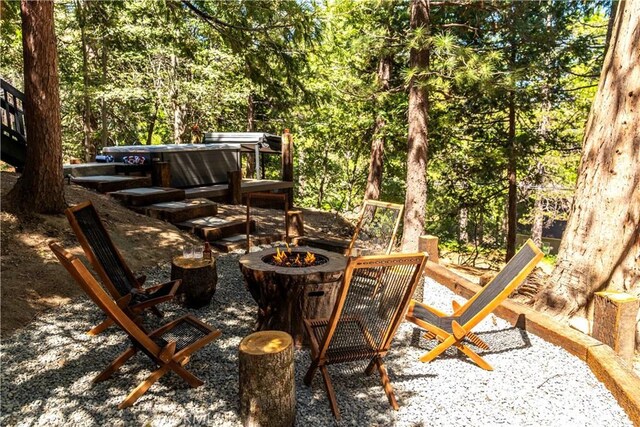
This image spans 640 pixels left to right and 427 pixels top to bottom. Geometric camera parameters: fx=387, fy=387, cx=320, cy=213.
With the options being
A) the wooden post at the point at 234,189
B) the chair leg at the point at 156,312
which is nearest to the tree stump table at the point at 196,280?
Answer: the chair leg at the point at 156,312

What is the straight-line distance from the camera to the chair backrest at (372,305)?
2.90 meters

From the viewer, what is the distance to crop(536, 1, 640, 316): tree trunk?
13.1 ft

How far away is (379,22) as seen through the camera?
10758 mm

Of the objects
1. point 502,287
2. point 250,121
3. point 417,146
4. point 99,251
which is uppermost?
point 250,121

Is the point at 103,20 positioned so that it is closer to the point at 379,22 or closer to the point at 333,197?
the point at 379,22

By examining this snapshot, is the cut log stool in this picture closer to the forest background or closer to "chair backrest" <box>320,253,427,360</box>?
"chair backrest" <box>320,253,427,360</box>

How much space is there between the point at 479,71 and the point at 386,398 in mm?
6145

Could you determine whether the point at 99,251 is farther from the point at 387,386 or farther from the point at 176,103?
the point at 176,103

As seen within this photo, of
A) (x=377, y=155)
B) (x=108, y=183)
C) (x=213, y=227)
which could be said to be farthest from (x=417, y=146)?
(x=108, y=183)

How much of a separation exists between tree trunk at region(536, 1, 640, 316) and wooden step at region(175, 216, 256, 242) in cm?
602

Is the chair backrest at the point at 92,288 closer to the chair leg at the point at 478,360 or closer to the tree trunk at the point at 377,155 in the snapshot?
the chair leg at the point at 478,360

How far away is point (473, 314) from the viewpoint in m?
3.75

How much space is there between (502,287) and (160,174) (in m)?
8.91

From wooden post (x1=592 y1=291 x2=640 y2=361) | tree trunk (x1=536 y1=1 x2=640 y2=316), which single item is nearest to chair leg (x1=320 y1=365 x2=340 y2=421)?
wooden post (x1=592 y1=291 x2=640 y2=361)
